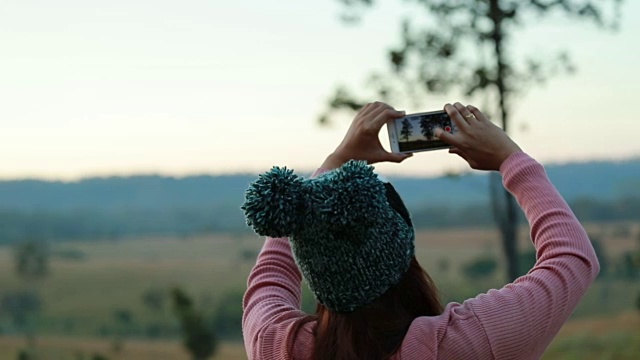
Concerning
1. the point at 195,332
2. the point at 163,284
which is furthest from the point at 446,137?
the point at 163,284

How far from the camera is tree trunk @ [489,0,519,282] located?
5488mm

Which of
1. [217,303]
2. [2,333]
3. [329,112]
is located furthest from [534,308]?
[2,333]

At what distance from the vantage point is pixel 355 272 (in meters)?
1.11

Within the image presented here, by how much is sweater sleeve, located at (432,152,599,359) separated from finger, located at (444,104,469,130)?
0.07m

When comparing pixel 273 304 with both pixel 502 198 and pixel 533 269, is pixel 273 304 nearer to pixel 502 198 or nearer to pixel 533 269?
pixel 533 269

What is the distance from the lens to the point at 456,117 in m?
1.23

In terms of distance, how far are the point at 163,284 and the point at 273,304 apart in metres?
7.41

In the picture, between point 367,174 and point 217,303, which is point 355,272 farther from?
point 217,303

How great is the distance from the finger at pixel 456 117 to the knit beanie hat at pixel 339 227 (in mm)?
168

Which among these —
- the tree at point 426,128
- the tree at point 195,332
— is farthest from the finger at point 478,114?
the tree at point 195,332

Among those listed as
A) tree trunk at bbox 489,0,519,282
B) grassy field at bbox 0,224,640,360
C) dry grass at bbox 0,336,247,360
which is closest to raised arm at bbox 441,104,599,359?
tree trunk at bbox 489,0,519,282

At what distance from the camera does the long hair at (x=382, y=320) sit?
1.12 m

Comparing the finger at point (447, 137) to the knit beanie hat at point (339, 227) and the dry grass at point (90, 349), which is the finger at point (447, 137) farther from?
the dry grass at point (90, 349)

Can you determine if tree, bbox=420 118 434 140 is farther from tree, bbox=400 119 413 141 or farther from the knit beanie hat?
the knit beanie hat
